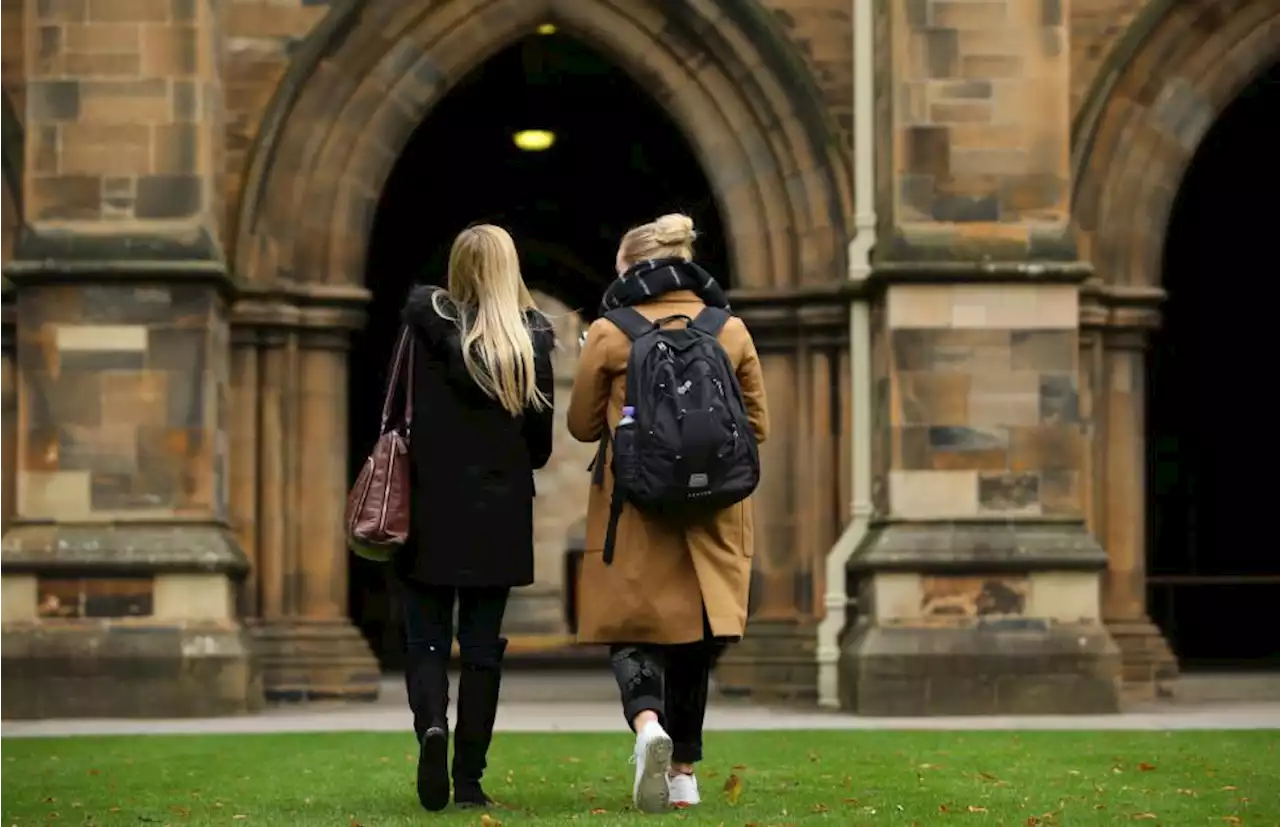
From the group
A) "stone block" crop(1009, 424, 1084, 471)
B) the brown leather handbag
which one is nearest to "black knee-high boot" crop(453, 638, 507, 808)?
the brown leather handbag

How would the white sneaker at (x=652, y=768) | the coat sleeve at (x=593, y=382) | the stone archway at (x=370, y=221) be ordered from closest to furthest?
the white sneaker at (x=652, y=768) → the coat sleeve at (x=593, y=382) → the stone archway at (x=370, y=221)

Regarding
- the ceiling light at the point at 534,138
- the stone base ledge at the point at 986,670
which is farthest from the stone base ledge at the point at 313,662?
the ceiling light at the point at 534,138

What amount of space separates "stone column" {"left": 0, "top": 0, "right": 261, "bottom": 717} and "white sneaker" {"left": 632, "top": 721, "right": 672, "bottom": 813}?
21.3 ft

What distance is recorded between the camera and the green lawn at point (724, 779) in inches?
311

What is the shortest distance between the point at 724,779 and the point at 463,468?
1.94m

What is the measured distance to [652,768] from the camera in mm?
7605

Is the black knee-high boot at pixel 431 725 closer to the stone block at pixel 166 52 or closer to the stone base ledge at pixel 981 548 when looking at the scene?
the stone base ledge at pixel 981 548

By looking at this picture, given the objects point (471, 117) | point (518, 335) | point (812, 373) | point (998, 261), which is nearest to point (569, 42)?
point (471, 117)

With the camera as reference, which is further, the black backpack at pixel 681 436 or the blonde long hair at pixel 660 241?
the blonde long hair at pixel 660 241

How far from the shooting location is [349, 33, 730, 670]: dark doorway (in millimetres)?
21344

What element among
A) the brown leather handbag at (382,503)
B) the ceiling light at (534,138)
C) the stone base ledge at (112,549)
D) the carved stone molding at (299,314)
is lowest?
the stone base ledge at (112,549)

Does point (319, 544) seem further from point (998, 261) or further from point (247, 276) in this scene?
point (998, 261)

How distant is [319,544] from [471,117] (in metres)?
7.77

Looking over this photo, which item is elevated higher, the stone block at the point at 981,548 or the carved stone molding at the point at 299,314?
the carved stone molding at the point at 299,314
